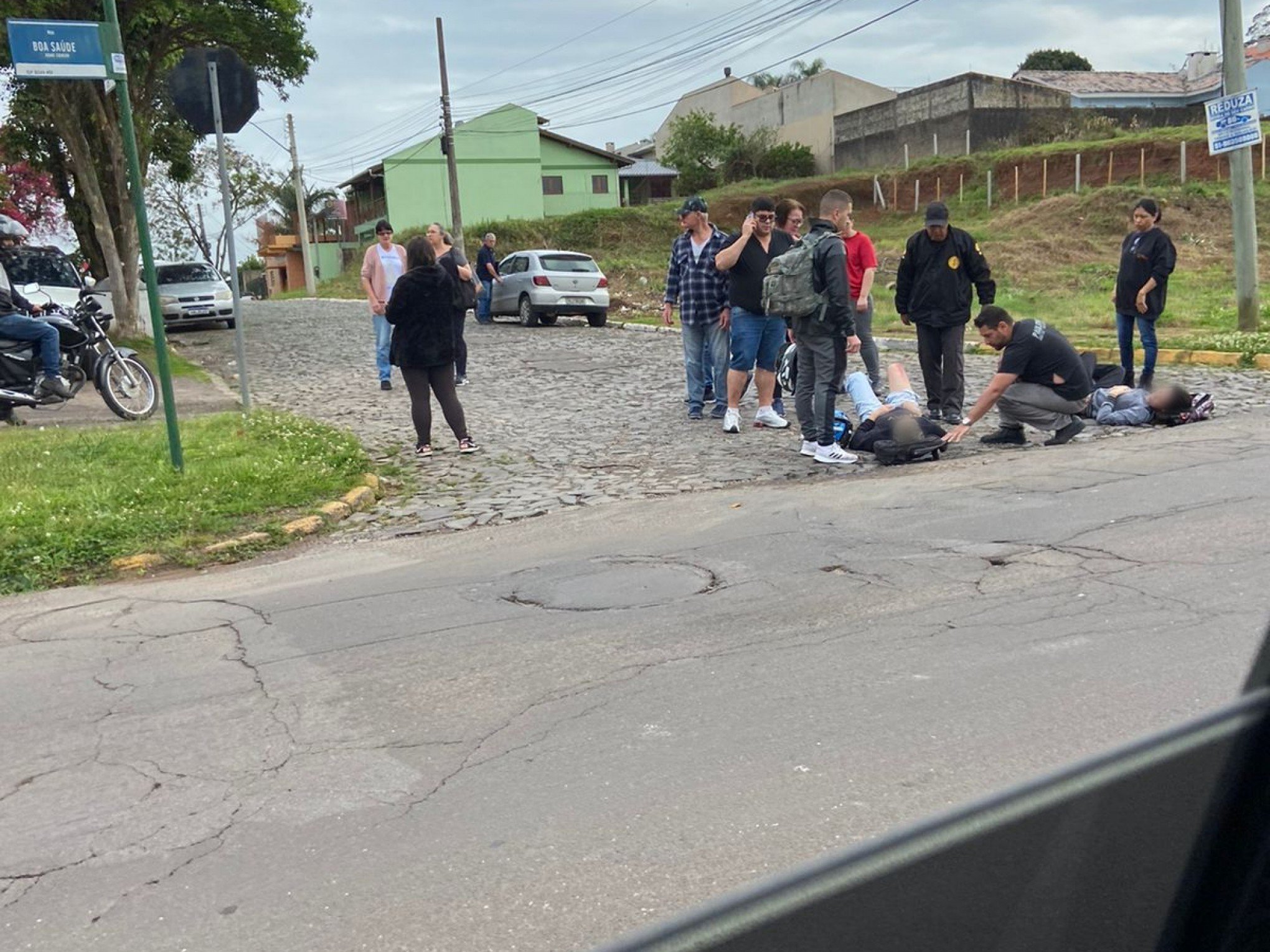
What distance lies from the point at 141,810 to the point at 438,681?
1.22m

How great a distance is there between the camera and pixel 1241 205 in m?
14.7

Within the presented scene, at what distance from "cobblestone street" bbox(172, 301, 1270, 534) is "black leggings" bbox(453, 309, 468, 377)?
0.25 meters

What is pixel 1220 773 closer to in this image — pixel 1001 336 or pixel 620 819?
pixel 620 819

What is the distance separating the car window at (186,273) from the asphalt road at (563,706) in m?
20.5

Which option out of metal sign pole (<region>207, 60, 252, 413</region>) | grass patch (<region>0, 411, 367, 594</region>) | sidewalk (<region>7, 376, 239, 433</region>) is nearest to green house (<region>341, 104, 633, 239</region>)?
sidewalk (<region>7, 376, 239, 433</region>)

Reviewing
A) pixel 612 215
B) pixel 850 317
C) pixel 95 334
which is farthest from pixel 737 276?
pixel 612 215

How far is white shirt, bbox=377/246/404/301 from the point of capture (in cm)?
1288

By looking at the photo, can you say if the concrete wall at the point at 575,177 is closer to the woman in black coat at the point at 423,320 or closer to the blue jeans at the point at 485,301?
the blue jeans at the point at 485,301

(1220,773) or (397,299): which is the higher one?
(397,299)

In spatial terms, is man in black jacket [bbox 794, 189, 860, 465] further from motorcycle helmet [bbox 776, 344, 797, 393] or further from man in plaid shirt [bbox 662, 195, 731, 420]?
motorcycle helmet [bbox 776, 344, 797, 393]

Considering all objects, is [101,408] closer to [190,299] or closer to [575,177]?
[190,299]

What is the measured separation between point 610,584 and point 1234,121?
1216cm

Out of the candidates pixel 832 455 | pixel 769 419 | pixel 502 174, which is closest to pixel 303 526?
pixel 832 455

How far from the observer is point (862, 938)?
0.93m
